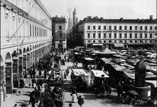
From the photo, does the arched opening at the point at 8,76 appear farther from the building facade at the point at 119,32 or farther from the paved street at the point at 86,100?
the building facade at the point at 119,32

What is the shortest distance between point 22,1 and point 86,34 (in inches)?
2145

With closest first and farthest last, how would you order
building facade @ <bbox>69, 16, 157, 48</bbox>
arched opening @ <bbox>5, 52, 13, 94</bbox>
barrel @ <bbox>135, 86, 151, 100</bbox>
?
1. barrel @ <bbox>135, 86, 151, 100</bbox>
2. arched opening @ <bbox>5, 52, 13, 94</bbox>
3. building facade @ <bbox>69, 16, 157, 48</bbox>

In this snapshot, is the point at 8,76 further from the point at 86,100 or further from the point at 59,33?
the point at 59,33

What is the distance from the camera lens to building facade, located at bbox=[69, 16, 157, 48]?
79.8 m

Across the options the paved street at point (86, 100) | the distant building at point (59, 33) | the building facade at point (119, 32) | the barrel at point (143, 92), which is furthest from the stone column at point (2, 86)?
the distant building at point (59, 33)

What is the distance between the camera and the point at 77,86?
2136 centimetres

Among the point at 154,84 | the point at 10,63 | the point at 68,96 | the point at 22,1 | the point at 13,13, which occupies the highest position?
the point at 22,1

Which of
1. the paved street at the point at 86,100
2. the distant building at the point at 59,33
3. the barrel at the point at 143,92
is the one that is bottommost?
the paved street at the point at 86,100

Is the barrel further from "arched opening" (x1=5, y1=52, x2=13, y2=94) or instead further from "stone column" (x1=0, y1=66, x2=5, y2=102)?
"arched opening" (x1=5, y1=52, x2=13, y2=94)

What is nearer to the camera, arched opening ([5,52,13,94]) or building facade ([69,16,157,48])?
arched opening ([5,52,13,94])

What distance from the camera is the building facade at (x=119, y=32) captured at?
7981 centimetres

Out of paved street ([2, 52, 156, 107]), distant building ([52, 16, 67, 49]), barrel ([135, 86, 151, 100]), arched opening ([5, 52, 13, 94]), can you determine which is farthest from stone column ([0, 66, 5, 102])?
distant building ([52, 16, 67, 49])

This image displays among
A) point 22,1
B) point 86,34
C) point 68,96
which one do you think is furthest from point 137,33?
point 68,96

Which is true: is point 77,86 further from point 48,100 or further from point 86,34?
point 86,34
